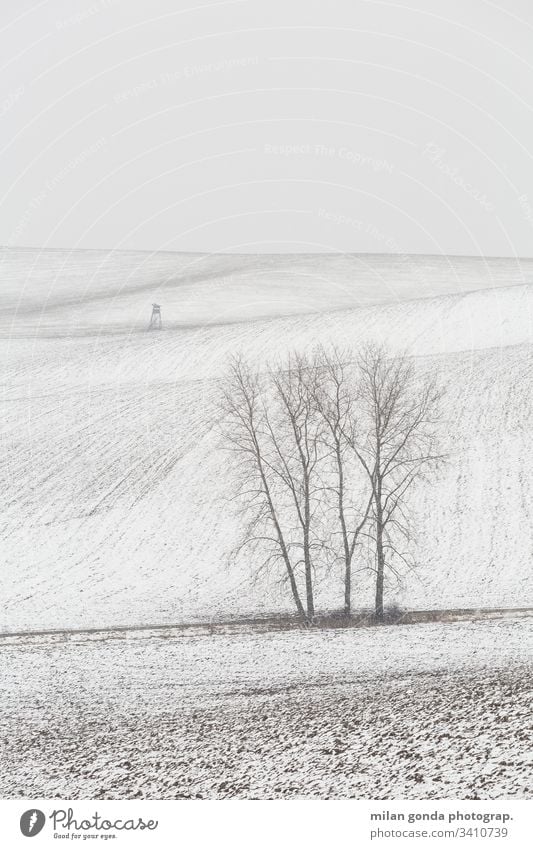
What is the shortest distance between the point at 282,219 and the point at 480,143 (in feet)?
19.8

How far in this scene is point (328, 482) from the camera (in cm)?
2514

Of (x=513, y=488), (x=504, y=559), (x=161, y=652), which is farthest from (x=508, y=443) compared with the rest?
(x=161, y=652)

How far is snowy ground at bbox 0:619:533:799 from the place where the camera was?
12625mm

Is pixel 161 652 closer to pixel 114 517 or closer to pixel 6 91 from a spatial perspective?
pixel 114 517

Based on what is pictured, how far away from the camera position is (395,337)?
117 feet

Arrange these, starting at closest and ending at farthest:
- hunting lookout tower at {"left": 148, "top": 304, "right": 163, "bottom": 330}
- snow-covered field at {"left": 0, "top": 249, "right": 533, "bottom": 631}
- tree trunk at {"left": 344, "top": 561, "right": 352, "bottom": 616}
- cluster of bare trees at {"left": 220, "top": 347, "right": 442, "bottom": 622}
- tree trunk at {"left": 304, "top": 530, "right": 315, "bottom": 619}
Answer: tree trunk at {"left": 304, "top": 530, "right": 315, "bottom": 619} < tree trunk at {"left": 344, "top": 561, "right": 352, "bottom": 616} < cluster of bare trees at {"left": 220, "top": 347, "right": 442, "bottom": 622} < snow-covered field at {"left": 0, "top": 249, "right": 533, "bottom": 631} < hunting lookout tower at {"left": 148, "top": 304, "right": 163, "bottom": 330}

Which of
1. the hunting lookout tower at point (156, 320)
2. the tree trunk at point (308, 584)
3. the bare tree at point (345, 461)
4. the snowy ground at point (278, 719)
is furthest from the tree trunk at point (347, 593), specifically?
the hunting lookout tower at point (156, 320)

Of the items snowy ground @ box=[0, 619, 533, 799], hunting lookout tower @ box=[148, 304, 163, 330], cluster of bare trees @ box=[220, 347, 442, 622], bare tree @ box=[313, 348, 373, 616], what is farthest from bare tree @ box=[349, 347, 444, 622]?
hunting lookout tower @ box=[148, 304, 163, 330]

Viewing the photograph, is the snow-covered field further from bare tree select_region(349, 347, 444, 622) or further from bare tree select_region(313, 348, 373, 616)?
bare tree select_region(313, 348, 373, 616)

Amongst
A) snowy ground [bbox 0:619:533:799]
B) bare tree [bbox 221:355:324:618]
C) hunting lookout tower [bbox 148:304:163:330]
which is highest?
hunting lookout tower [bbox 148:304:163:330]

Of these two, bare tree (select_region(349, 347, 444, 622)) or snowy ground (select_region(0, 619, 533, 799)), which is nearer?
snowy ground (select_region(0, 619, 533, 799))

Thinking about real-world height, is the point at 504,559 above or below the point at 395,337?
below

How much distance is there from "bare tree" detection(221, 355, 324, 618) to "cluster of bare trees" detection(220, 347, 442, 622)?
0.03 m

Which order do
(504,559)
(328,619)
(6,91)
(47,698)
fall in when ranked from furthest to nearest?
(6,91) < (504,559) < (328,619) < (47,698)
